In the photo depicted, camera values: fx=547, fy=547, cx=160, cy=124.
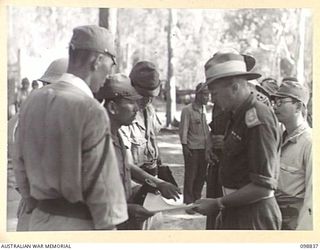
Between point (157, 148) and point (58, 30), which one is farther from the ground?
point (58, 30)

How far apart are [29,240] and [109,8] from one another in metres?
0.49

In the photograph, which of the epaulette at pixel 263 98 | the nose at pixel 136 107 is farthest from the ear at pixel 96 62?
the epaulette at pixel 263 98

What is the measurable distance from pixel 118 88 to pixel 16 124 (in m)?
0.21

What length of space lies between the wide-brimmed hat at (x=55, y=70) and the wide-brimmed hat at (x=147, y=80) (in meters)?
0.14

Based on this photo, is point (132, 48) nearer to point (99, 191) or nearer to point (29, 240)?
point (99, 191)

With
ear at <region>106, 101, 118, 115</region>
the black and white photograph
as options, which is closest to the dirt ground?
the black and white photograph

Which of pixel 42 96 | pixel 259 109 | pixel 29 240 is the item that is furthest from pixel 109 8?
pixel 29 240

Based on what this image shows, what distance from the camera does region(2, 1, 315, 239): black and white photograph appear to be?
3.46 feet

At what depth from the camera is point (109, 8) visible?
3.61 feet

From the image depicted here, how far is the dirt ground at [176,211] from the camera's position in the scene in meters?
1.08

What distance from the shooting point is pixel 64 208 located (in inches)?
41.1

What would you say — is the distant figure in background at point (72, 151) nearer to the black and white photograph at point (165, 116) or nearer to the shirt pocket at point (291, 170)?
the black and white photograph at point (165, 116)

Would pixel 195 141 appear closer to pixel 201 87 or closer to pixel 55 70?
pixel 201 87

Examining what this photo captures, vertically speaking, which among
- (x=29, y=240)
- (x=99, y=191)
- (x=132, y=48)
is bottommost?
(x=29, y=240)
